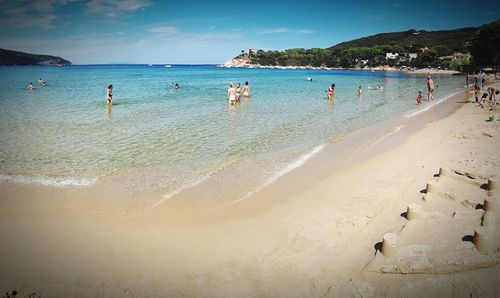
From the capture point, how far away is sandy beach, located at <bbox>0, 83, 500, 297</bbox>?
169 inches

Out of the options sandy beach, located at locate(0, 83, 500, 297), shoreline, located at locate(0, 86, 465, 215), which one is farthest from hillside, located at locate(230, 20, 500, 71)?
shoreline, located at locate(0, 86, 465, 215)

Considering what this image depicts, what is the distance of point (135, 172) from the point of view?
9039mm

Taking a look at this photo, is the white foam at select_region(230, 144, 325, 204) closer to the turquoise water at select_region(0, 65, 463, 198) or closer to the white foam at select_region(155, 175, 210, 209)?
the turquoise water at select_region(0, 65, 463, 198)

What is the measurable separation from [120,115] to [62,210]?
13773 mm

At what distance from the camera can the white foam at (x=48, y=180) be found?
8219 millimetres

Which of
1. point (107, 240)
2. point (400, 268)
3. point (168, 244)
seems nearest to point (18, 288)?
point (107, 240)

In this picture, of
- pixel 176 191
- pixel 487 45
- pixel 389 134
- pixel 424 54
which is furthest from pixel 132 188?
pixel 424 54

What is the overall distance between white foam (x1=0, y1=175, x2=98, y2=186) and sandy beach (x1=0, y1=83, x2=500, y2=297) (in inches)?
13.8

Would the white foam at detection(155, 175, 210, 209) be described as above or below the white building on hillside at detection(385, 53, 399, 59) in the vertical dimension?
below

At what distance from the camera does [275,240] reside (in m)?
5.51

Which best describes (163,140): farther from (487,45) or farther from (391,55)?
(391,55)

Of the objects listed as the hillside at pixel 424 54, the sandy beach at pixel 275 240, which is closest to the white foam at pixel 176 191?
the sandy beach at pixel 275 240

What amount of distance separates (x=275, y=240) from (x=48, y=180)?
22.3 feet

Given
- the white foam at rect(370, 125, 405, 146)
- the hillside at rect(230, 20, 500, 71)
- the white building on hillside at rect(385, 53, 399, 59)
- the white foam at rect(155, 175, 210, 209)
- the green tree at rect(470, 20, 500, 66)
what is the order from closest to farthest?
1. the white foam at rect(155, 175, 210, 209)
2. the white foam at rect(370, 125, 405, 146)
3. the green tree at rect(470, 20, 500, 66)
4. the hillside at rect(230, 20, 500, 71)
5. the white building on hillside at rect(385, 53, 399, 59)
